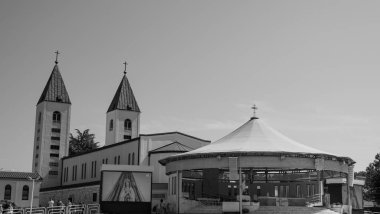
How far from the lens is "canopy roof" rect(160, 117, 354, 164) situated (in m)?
39.2

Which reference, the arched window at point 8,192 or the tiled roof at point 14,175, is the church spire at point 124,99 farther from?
the arched window at point 8,192

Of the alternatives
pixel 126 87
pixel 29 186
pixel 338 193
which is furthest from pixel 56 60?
pixel 338 193

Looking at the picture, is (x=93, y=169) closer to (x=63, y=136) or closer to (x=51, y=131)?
(x=63, y=136)

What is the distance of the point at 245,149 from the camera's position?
3953 cm

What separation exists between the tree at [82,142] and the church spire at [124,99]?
3189 cm

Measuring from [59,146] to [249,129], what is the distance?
129 ft

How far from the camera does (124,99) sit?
78.8 meters

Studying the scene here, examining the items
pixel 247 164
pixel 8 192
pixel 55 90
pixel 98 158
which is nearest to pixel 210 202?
pixel 247 164

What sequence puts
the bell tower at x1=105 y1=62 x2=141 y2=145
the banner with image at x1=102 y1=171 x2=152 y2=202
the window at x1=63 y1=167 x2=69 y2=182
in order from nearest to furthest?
1. the banner with image at x1=102 y1=171 x2=152 y2=202
2. the window at x1=63 y1=167 x2=69 y2=182
3. the bell tower at x1=105 y1=62 x2=141 y2=145

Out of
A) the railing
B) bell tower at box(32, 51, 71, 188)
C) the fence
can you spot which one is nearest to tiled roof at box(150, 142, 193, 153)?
the railing

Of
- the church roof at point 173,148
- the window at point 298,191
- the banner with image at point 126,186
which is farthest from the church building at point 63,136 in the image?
the window at point 298,191

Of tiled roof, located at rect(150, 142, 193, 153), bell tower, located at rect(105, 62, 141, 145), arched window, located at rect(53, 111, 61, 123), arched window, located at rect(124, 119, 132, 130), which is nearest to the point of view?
tiled roof, located at rect(150, 142, 193, 153)

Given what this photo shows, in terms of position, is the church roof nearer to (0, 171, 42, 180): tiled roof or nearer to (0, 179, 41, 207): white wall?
(0, 179, 41, 207): white wall

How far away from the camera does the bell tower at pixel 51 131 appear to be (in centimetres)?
7575
